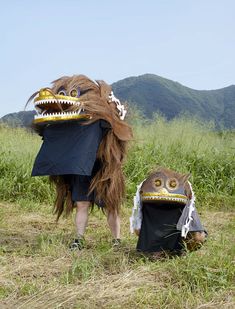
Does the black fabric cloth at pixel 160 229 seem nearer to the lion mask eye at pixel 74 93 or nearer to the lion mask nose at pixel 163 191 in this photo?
the lion mask nose at pixel 163 191

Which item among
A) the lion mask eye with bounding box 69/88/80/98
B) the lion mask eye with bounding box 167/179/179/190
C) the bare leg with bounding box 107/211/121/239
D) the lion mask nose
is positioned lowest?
the bare leg with bounding box 107/211/121/239

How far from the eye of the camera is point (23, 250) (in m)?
3.51

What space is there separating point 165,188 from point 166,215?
0.67 feet

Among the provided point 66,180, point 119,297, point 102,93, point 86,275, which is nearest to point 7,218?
point 66,180

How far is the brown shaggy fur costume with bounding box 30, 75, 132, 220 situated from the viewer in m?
3.61

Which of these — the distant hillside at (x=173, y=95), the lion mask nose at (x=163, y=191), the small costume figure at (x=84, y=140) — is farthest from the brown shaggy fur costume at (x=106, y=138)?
the distant hillside at (x=173, y=95)

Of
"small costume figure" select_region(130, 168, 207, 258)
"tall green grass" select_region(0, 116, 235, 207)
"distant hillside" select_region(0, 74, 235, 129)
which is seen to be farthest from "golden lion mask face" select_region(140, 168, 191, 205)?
"distant hillside" select_region(0, 74, 235, 129)

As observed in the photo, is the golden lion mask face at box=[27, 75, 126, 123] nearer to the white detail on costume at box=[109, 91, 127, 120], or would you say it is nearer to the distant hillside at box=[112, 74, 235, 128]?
the white detail on costume at box=[109, 91, 127, 120]

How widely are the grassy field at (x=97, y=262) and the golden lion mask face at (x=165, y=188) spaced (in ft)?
1.28

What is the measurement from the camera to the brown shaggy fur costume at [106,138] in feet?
11.8

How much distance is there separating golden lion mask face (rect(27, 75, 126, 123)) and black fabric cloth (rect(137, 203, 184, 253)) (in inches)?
32.6

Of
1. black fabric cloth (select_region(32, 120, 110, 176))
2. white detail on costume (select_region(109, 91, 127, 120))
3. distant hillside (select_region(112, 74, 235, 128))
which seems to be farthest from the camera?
distant hillside (select_region(112, 74, 235, 128))

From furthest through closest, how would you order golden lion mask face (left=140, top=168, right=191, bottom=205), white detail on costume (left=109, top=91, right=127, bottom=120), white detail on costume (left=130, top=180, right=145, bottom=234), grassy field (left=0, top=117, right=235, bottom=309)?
white detail on costume (left=109, top=91, right=127, bottom=120) → white detail on costume (left=130, top=180, right=145, bottom=234) → golden lion mask face (left=140, top=168, right=191, bottom=205) → grassy field (left=0, top=117, right=235, bottom=309)

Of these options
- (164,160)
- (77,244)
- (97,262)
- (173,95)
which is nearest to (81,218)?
(77,244)
